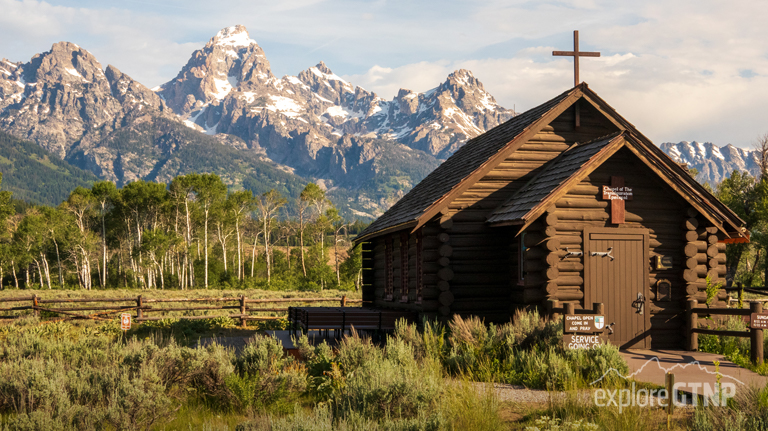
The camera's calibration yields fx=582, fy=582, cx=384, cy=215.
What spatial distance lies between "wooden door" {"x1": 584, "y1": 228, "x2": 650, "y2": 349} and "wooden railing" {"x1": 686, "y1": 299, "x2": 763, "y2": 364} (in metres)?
0.83

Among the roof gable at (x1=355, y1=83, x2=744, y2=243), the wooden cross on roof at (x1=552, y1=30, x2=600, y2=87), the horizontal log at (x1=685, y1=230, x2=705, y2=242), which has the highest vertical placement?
the wooden cross on roof at (x1=552, y1=30, x2=600, y2=87)

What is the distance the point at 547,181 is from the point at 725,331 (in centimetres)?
447

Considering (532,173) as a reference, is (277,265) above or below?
below

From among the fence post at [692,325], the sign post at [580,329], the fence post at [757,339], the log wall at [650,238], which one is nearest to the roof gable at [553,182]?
the log wall at [650,238]

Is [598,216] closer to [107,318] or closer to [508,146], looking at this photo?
[508,146]

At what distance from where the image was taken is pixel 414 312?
1420cm

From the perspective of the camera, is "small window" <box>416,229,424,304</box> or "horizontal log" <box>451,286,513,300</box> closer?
"horizontal log" <box>451,286,513,300</box>

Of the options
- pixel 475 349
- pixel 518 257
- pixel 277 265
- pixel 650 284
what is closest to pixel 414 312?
pixel 518 257

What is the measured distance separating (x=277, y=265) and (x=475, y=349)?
215 ft

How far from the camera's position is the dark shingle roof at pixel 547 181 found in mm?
12000

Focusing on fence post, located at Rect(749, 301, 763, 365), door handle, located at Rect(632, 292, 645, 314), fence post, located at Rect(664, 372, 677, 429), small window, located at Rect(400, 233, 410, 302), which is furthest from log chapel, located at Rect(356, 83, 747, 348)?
fence post, located at Rect(664, 372, 677, 429)

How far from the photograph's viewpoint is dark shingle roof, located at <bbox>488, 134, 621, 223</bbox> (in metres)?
12.0

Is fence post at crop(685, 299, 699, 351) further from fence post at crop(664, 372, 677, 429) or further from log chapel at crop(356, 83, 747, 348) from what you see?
fence post at crop(664, 372, 677, 429)

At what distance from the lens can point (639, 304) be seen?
12266mm
